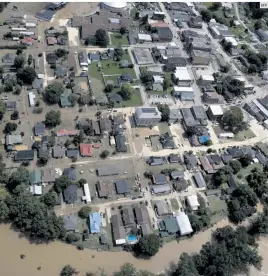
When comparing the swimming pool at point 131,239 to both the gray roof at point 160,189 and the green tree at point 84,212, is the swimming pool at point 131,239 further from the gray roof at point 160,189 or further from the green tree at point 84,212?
the gray roof at point 160,189

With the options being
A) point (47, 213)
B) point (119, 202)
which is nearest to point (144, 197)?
point (119, 202)

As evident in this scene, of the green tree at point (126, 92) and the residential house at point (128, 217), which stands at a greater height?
the green tree at point (126, 92)

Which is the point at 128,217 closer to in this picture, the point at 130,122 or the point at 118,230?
the point at 118,230

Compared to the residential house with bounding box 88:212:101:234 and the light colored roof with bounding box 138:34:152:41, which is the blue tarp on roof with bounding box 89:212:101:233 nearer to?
the residential house with bounding box 88:212:101:234

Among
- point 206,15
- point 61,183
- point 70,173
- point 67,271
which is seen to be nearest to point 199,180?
point 70,173

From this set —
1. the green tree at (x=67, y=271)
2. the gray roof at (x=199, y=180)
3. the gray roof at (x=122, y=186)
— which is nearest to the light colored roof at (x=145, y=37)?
the gray roof at (x=199, y=180)

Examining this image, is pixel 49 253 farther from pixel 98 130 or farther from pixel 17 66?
pixel 17 66
